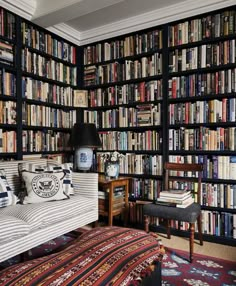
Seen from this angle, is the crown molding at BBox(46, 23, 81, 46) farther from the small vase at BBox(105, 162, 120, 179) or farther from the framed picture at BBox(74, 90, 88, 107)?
the small vase at BBox(105, 162, 120, 179)

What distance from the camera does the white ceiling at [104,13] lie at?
8.47 ft

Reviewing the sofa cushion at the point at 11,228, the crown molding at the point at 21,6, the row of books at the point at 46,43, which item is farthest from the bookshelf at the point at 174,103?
the sofa cushion at the point at 11,228

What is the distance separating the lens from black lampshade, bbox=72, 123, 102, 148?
9.88 feet

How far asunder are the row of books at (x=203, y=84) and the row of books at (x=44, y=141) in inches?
56.9

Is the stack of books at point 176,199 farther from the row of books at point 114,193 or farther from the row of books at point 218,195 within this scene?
the row of books at point 114,193

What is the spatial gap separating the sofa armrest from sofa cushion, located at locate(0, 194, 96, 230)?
0.16 meters

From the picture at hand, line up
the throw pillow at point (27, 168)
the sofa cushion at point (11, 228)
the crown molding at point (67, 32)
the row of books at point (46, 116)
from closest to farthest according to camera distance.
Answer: the sofa cushion at point (11, 228) < the throw pillow at point (27, 168) < the row of books at point (46, 116) < the crown molding at point (67, 32)

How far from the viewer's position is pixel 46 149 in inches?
124

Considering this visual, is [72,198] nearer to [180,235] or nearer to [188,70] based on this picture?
[180,235]

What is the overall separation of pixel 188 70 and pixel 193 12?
592 millimetres

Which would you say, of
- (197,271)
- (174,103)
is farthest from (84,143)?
(197,271)

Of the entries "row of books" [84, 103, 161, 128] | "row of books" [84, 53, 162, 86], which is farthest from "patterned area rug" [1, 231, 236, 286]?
"row of books" [84, 53, 162, 86]

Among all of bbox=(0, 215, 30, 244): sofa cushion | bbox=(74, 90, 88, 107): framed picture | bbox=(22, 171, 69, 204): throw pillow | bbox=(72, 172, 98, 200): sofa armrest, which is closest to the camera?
bbox=(0, 215, 30, 244): sofa cushion

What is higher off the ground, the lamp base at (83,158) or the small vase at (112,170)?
the lamp base at (83,158)
